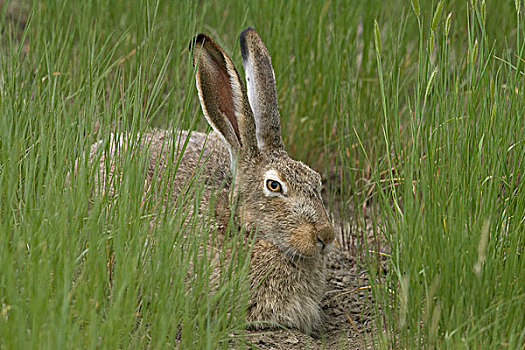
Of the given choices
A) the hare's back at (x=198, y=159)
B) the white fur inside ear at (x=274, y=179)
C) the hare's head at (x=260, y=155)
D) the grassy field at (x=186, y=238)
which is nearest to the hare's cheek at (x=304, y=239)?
the hare's head at (x=260, y=155)

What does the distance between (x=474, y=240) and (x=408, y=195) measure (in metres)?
0.30

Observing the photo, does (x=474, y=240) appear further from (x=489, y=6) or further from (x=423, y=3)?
(x=489, y=6)

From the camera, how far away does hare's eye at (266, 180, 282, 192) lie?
4.04 meters

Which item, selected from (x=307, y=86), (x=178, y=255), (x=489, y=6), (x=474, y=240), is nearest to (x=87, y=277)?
(x=178, y=255)

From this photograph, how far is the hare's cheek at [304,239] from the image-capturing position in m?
3.88

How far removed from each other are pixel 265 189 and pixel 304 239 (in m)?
0.35

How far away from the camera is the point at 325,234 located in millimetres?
3877

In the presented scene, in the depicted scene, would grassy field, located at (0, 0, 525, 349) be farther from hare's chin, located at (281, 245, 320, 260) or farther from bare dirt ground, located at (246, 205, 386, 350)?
hare's chin, located at (281, 245, 320, 260)

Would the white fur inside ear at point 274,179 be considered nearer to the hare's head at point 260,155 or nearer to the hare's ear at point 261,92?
the hare's head at point 260,155

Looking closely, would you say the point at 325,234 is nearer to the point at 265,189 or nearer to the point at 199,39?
the point at 265,189

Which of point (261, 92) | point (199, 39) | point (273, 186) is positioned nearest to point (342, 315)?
point (273, 186)

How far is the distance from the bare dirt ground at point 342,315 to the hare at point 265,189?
90 millimetres

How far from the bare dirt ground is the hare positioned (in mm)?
90

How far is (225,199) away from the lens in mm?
4211
